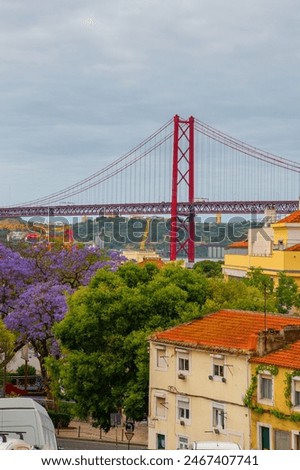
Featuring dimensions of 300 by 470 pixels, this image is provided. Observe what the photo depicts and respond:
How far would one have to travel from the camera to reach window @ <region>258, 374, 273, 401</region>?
32.7m

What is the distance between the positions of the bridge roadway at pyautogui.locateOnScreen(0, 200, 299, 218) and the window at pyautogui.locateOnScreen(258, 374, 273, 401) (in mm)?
88169

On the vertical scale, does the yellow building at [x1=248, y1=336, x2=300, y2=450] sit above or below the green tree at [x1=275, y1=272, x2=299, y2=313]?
below

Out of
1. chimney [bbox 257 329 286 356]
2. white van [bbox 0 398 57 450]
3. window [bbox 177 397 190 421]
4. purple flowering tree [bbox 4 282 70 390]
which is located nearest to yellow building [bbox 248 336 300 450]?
chimney [bbox 257 329 286 356]

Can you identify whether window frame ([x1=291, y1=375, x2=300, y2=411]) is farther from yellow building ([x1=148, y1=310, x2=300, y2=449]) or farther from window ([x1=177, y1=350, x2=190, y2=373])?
window ([x1=177, y1=350, x2=190, y2=373])

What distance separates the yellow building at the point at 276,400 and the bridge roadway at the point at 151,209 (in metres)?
88.1

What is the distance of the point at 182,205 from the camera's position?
12925 cm

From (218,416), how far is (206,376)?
1543mm

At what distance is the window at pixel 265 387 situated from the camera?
3266 cm

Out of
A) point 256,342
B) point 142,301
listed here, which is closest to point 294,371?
point 256,342

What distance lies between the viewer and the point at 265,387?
108 ft

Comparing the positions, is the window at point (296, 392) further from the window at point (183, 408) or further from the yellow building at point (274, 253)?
the yellow building at point (274, 253)

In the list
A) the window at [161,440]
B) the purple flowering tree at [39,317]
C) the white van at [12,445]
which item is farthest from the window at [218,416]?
the white van at [12,445]

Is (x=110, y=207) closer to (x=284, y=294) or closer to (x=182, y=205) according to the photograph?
(x=182, y=205)

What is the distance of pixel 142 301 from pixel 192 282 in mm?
3572
